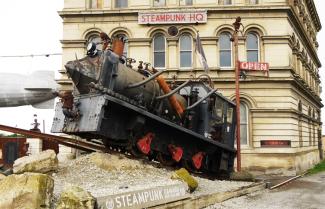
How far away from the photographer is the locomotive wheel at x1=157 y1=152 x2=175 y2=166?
12.1m

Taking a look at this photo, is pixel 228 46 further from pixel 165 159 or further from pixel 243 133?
pixel 165 159

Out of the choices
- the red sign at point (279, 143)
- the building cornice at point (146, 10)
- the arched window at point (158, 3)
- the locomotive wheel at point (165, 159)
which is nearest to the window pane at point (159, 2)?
the arched window at point (158, 3)

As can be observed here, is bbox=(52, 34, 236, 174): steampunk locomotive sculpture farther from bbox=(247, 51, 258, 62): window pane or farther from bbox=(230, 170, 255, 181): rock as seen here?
bbox=(247, 51, 258, 62): window pane

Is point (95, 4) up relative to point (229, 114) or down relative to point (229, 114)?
up

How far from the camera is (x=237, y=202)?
417 inches

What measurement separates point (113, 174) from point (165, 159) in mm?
3120

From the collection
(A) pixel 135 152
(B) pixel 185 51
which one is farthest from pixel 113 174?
(B) pixel 185 51

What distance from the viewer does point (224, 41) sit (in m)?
24.2

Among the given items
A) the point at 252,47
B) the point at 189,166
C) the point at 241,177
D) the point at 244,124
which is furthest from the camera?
the point at 252,47

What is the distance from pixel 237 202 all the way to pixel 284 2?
54.4ft

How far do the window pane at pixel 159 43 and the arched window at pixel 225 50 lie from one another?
3564 mm

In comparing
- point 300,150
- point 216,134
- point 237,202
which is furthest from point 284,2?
point 237,202

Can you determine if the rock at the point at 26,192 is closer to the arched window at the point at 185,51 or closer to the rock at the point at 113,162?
the rock at the point at 113,162

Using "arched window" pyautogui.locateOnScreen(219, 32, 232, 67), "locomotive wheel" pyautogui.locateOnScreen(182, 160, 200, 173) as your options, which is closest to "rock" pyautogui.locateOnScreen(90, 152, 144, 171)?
"locomotive wheel" pyautogui.locateOnScreen(182, 160, 200, 173)
